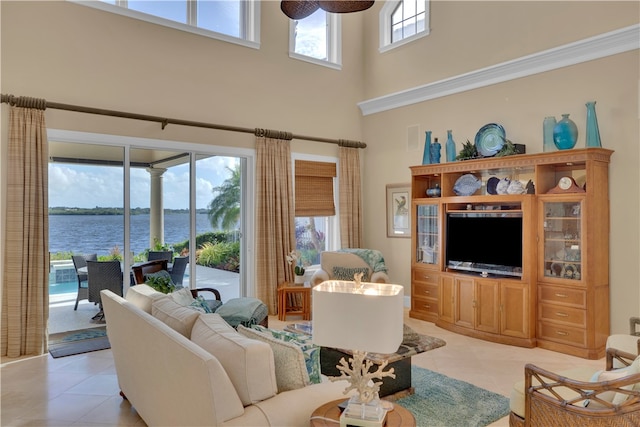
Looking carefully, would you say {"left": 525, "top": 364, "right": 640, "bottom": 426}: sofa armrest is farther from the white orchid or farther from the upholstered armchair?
the white orchid

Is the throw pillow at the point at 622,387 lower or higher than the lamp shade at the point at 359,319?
lower

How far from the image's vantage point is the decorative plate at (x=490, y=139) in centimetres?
521

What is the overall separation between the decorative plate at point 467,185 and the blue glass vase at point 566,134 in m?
1.05

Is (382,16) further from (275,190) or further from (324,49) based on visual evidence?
(275,190)

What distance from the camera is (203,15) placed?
5.75 m

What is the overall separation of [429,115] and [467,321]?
2946mm

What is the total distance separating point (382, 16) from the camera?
6.99m

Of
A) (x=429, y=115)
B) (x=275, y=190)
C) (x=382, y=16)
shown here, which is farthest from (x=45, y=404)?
(x=382, y=16)

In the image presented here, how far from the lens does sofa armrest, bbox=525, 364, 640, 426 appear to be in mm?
1972

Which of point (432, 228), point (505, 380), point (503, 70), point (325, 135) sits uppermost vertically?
point (503, 70)

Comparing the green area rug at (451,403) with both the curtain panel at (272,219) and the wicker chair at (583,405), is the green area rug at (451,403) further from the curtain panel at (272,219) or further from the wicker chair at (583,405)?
the curtain panel at (272,219)

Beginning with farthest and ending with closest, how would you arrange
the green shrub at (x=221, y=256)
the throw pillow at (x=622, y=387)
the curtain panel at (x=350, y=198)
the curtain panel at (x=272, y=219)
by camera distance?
the curtain panel at (x=350, y=198) → the curtain panel at (x=272, y=219) → the green shrub at (x=221, y=256) → the throw pillow at (x=622, y=387)

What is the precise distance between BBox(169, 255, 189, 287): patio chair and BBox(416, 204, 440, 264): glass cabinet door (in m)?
3.13

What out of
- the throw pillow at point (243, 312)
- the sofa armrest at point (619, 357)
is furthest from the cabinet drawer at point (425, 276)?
the sofa armrest at point (619, 357)
